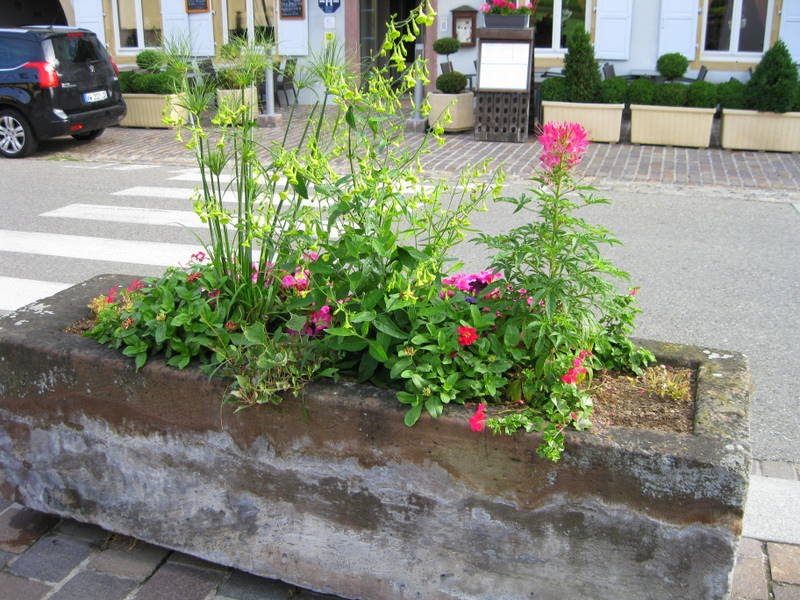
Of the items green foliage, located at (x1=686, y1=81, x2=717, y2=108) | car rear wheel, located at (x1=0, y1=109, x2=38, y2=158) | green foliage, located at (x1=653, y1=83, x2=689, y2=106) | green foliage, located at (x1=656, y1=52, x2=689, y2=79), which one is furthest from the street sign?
green foliage, located at (x1=686, y1=81, x2=717, y2=108)

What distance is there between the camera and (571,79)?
1344 centimetres

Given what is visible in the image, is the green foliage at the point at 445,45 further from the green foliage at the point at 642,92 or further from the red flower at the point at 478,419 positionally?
the red flower at the point at 478,419

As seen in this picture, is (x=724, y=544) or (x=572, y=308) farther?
(x=572, y=308)

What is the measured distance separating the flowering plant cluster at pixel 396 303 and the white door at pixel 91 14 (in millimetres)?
18282

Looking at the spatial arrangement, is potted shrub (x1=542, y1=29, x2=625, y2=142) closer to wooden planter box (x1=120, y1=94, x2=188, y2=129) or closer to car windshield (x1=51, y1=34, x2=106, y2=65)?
wooden planter box (x1=120, y1=94, x2=188, y2=129)

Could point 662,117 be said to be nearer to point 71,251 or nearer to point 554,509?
point 71,251

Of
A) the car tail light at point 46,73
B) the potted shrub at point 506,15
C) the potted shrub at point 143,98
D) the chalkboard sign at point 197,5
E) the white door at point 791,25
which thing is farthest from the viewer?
the chalkboard sign at point 197,5

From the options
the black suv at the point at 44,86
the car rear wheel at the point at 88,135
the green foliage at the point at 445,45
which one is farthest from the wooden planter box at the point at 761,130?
the car rear wheel at the point at 88,135

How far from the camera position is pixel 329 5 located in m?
17.5

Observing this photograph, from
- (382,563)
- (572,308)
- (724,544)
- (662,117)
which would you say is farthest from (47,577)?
(662,117)

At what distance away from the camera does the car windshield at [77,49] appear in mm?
12695

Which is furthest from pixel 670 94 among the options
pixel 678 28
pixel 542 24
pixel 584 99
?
pixel 542 24

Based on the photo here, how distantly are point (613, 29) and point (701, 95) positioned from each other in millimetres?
3580

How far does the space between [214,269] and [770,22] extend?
48.5ft
